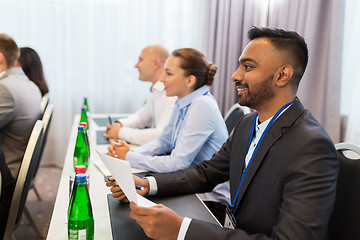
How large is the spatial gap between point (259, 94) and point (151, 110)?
170cm

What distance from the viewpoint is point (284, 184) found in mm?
960

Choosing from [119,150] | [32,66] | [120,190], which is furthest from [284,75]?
[32,66]

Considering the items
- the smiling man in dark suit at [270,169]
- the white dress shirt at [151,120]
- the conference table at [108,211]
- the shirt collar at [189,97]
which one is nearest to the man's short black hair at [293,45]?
the smiling man in dark suit at [270,169]

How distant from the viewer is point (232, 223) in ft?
3.66

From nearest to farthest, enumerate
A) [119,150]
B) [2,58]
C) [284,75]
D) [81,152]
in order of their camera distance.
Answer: [284,75] < [81,152] < [119,150] < [2,58]

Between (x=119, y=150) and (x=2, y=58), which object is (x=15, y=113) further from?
(x=119, y=150)

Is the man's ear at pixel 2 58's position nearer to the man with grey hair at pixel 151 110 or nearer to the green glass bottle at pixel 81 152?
the man with grey hair at pixel 151 110

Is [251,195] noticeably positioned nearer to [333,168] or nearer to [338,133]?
[333,168]

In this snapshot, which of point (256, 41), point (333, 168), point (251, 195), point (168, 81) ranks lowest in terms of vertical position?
point (251, 195)

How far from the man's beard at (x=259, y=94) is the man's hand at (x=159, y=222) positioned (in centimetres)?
48

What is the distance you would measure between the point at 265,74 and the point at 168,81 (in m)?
0.86

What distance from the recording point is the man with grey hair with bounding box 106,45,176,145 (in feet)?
6.98

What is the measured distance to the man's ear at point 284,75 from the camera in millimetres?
1062

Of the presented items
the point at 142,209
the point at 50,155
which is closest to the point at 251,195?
the point at 142,209
